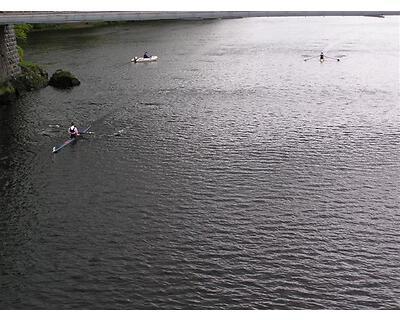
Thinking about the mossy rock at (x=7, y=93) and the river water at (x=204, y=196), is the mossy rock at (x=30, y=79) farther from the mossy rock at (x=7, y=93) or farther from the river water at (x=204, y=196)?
the river water at (x=204, y=196)

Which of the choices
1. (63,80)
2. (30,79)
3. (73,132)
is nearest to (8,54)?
(30,79)

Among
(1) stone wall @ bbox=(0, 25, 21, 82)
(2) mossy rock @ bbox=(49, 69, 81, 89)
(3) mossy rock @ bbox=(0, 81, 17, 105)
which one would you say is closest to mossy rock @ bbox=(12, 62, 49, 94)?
(1) stone wall @ bbox=(0, 25, 21, 82)

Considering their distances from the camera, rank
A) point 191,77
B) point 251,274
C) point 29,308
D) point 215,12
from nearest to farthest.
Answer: point 29,308
point 251,274
point 215,12
point 191,77

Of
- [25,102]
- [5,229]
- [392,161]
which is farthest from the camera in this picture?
[25,102]

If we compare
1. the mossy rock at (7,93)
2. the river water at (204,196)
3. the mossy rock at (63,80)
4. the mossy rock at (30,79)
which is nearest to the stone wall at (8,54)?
the mossy rock at (7,93)

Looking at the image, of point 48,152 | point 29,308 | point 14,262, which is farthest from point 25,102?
point 29,308

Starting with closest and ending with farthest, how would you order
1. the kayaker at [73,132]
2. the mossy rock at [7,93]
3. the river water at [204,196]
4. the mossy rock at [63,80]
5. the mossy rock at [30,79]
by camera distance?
the river water at [204,196]
the kayaker at [73,132]
the mossy rock at [7,93]
the mossy rock at [30,79]
the mossy rock at [63,80]

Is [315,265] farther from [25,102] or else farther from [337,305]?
[25,102]
